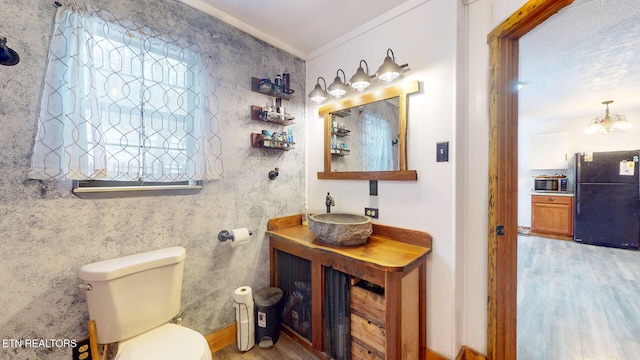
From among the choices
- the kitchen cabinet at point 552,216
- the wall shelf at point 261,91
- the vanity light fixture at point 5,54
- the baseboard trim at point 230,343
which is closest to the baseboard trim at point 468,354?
the baseboard trim at point 230,343

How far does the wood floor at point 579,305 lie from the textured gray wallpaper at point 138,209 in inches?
86.5

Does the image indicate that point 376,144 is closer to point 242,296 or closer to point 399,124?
point 399,124

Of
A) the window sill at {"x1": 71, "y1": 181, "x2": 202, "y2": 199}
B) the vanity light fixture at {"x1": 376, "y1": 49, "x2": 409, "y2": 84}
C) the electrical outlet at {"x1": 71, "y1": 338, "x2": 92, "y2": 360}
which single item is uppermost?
the vanity light fixture at {"x1": 376, "y1": 49, "x2": 409, "y2": 84}

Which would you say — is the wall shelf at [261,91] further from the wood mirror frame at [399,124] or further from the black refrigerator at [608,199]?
the black refrigerator at [608,199]

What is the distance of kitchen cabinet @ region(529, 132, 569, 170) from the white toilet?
638 centimetres

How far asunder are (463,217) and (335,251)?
849 mm

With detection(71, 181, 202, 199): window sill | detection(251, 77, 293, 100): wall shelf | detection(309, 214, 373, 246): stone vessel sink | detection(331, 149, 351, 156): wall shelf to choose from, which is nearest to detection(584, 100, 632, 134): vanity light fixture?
detection(331, 149, 351, 156): wall shelf

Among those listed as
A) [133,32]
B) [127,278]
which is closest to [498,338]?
[127,278]

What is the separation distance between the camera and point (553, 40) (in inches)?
78.1

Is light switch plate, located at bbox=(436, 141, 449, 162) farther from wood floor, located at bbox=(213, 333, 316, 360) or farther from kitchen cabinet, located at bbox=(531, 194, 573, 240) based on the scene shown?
kitchen cabinet, located at bbox=(531, 194, 573, 240)

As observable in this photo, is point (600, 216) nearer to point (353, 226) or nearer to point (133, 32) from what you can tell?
point (353, 226)

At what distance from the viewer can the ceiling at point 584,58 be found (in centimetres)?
167

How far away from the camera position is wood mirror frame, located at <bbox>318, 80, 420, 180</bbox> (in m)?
1.66

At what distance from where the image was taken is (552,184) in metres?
4.67
